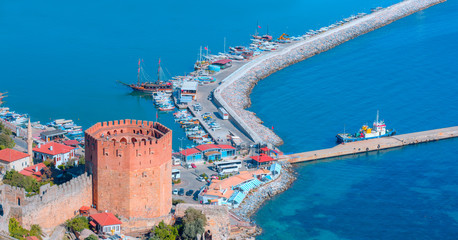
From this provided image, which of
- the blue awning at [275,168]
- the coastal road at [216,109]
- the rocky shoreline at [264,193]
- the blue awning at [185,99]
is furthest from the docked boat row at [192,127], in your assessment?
the blue awning at [275,168]

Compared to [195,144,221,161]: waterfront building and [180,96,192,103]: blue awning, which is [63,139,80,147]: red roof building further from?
[180,96,192,103]: blue awning

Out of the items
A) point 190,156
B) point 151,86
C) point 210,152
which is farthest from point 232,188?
point 151,86

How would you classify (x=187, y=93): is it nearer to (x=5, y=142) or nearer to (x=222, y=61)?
(x=222, y=61)

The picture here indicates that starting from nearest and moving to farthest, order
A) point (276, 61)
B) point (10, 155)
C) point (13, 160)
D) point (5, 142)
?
point (13, 160) → point (10, 155) → point (5, 142) → point (276, 61)

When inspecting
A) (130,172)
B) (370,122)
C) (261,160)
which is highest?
(370,122)

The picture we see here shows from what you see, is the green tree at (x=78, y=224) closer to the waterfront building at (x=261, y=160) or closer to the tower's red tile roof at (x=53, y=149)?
the tower's red tile roof at (x=53, y=149)

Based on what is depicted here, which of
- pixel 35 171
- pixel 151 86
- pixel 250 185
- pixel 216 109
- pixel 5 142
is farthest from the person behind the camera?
pixel 151 86
